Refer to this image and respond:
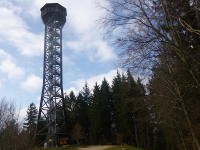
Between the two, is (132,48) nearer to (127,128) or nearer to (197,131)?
(197,131)

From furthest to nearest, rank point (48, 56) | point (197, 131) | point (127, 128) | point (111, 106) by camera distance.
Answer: point (111, 106) → point (48, 56) → point (127, 128) → point (197, 131)

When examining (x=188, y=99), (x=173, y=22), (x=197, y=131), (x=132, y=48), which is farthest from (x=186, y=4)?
(x=197, y=131)

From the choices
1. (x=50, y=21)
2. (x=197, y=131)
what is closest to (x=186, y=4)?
(x=197, y=131)

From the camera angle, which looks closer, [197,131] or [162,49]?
[162,49]

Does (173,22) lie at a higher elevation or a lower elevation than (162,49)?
higher

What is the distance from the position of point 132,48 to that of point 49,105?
32.0 meters

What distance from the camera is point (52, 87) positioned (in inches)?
1415

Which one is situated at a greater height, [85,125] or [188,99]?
[85,125]

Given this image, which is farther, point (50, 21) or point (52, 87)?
point (50, 21)

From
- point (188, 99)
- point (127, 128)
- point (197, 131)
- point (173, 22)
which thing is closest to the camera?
point (173, 22)

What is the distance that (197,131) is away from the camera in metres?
11.1

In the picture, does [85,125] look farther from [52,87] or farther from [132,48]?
[132,48]

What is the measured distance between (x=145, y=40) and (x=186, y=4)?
1.15m

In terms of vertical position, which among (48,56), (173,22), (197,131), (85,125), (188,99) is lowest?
(197,131)
